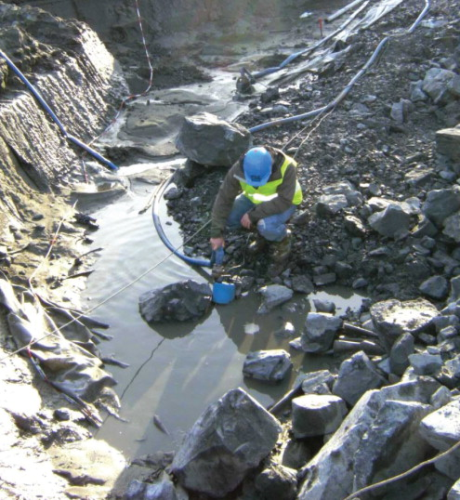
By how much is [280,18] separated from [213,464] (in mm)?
14583

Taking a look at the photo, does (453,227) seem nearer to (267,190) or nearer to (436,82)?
(267,190)

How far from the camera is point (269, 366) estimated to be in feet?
16.9

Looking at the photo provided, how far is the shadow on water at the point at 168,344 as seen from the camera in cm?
488

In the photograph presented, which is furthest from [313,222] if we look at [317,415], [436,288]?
[317,415]

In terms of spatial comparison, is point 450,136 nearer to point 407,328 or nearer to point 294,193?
point 294,193

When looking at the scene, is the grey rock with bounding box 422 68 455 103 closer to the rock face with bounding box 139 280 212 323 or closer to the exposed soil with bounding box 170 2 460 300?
the exposed soil with bounding box 170 2 460 300

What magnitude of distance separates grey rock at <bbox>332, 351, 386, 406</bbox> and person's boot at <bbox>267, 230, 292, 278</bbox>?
187cm

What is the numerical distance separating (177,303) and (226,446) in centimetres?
224

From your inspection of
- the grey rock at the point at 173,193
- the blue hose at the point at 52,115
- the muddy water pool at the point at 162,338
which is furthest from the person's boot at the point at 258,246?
the blue hose at the point at 52,115

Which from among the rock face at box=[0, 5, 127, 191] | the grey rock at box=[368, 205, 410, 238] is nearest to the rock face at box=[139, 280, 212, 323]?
the grey rock at box=[368, 205, 410, 238]

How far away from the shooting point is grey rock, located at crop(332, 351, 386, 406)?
4508 mm

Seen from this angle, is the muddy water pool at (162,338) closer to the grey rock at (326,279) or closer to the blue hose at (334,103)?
the grey rock at (326,279)

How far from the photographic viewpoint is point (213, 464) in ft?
12.7

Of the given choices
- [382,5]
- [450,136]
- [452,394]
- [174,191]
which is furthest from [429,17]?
[452,394]
